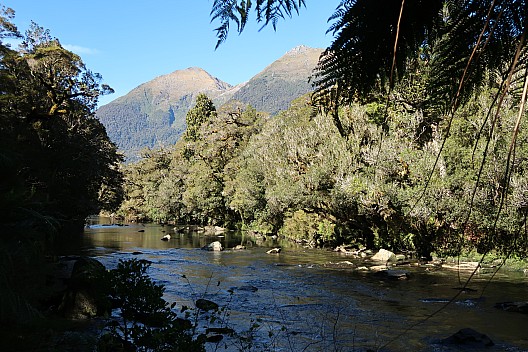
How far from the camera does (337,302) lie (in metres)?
12.8

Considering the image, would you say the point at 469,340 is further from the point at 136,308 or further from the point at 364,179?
the point at 364,179

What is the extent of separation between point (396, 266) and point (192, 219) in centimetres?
4018

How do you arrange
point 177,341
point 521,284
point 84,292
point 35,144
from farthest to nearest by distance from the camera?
point 35,144 < point 521,284 < point 84,292 < point 177,341

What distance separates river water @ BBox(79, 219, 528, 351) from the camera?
9180 millimetres

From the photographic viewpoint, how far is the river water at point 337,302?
30.1 ft

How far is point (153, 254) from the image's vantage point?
2420 centimetres

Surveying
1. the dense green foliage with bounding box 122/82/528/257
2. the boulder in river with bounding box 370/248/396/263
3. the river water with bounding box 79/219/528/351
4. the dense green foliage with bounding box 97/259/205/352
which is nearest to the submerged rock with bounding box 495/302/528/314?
the river water with bounding box 79/219/528/351

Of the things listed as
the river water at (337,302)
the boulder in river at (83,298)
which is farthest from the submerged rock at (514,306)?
the boulder in river at (83,298)

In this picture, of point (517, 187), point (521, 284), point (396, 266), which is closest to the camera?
point (521, 284)

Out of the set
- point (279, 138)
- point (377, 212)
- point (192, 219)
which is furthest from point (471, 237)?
point (192, 219)

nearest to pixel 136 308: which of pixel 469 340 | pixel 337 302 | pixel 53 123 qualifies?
pixel 469 340

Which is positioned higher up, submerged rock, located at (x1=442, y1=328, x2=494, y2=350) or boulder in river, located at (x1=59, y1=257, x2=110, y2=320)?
boulder in river, located at (x1=59, y1=257, x2=110, y2=320)

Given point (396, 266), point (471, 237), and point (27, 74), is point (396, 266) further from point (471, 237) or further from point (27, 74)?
point (27, 74)

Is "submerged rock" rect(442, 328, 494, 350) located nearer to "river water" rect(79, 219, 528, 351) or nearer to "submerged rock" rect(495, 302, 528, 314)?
"river water" rect(79, 219, 528, 351)
